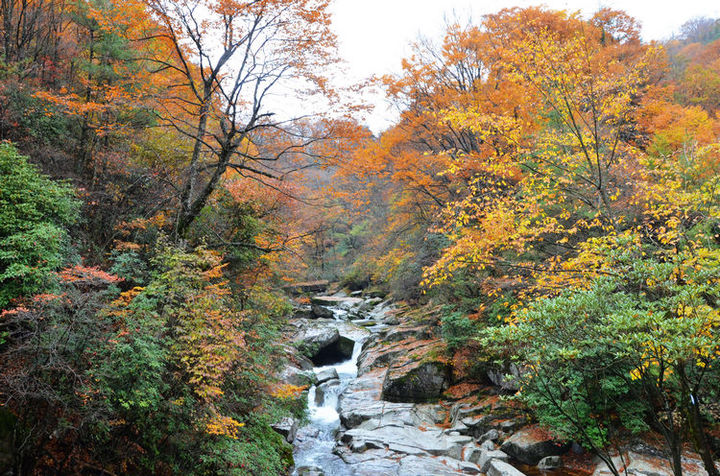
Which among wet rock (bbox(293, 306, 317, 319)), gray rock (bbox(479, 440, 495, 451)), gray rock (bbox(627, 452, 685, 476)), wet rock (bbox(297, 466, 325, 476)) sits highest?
gray rock (bbox(627, 452, 685, 476))

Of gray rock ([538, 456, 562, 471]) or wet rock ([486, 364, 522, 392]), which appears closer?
gray rock ([538, 456, 562, 471])

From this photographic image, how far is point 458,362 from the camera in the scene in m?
12.4

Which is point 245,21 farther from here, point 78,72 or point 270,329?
point 270,329

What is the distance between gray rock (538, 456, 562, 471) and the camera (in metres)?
8.15

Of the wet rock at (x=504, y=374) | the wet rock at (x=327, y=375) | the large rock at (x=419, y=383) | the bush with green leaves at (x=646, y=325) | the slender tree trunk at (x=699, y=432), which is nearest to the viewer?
the bush with green leaves at (x=646, y=325)

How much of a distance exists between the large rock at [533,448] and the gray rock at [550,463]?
0.49 feet

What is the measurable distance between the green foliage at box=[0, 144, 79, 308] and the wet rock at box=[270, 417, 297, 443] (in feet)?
21.8

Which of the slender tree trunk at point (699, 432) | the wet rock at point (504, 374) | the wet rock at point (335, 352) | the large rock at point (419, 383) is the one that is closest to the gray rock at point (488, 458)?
the wet rock at point (504, 374)

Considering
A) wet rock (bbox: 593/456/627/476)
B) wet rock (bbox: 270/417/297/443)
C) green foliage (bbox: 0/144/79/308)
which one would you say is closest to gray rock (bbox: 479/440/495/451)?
wet rock (bbox: 593/456/627/476)

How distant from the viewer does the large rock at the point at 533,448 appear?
8406 mm

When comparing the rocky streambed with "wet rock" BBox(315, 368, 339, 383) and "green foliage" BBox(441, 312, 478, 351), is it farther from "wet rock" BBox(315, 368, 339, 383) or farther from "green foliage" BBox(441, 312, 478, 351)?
"green foliage" BBox(441, 312, 478, 351)

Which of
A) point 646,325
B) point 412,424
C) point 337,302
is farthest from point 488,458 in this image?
point 337,302

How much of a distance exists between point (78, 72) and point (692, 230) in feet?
54.4

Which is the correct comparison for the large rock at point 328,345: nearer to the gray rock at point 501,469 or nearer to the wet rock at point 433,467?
the wet rock at point 433,467
